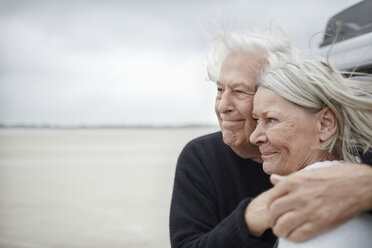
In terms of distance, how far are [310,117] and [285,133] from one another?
0.12 m

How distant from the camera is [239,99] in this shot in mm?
2193

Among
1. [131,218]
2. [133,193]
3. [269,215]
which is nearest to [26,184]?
[133,193]

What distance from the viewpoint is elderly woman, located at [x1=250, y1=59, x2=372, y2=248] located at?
1.71 metres

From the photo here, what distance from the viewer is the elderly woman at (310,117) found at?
1714mm

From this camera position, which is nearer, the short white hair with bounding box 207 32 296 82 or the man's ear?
the man's ear

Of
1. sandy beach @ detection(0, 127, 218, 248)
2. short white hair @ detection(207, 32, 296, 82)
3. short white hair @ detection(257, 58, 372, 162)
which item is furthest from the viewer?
sandy beach @ detection(0, 127, 218, 248)

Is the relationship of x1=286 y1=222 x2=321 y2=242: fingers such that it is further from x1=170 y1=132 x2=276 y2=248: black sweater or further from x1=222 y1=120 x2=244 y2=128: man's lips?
x1=222 y1=120 x2=244 y2=128: man's lips

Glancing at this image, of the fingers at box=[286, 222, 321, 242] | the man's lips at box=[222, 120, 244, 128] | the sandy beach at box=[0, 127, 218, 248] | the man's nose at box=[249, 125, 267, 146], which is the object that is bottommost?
the sandy beach at box=[0, 127, 218, 248]

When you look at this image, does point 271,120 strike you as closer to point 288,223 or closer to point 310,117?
point 310,117

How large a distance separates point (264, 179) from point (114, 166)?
1286cm

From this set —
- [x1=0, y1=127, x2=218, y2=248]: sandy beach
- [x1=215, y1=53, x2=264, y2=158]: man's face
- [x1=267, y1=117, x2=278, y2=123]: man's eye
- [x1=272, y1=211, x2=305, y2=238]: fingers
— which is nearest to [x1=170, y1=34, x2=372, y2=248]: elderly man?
[x1=215, y1=53, x2=264, y2=158]: man's face

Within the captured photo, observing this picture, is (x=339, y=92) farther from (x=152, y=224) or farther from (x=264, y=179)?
(x=152, y=224)

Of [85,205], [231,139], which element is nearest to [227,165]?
[231,139]

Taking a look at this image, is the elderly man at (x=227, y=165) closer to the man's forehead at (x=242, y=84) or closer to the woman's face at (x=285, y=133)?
the man's forehead at (x=242, y=84)
